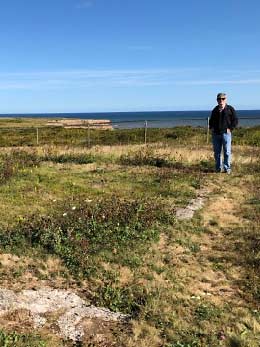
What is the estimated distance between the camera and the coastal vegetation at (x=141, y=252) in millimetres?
4902

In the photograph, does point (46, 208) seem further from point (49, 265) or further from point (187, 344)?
point (187, 344)

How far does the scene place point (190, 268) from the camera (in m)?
6.29

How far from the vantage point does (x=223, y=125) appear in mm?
11820

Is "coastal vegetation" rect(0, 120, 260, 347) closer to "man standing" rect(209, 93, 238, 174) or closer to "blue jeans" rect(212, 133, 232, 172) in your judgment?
"blue jeans" rect(212, 133, 232, 172)

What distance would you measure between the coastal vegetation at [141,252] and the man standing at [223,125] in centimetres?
67

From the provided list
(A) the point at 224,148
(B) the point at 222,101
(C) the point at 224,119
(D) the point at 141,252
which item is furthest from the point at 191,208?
(B) the point at 222,101

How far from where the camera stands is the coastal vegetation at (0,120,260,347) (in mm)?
4902

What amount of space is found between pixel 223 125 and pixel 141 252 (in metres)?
5.90

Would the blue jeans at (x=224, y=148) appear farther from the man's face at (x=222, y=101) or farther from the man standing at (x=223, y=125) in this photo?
the man's face at (x=222, y=101)

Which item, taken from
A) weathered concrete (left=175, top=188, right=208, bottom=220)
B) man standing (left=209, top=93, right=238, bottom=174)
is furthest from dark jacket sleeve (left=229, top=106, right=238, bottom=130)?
weathered concrete (left=175, top=188, right=208, bottom=220)

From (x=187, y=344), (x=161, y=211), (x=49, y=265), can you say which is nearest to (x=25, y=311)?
(x=49, y=265)

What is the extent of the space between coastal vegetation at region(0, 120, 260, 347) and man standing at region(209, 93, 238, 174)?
0.67m

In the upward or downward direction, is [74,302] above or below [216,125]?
below

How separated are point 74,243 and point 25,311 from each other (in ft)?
5.85
